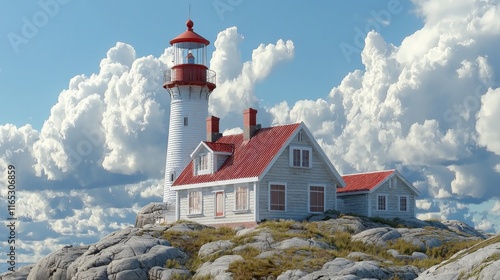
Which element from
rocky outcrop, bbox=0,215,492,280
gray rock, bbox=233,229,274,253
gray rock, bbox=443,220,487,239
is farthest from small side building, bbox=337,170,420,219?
gray rock, bbox=233,229,274,253

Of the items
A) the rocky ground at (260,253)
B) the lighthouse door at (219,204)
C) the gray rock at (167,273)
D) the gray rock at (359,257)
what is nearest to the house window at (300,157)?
the lighthouse door at (219,204)

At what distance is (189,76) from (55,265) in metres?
20.1

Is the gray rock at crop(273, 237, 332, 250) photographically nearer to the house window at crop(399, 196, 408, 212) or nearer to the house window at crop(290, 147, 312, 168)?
the house window at crop(290, 147, 312, 168)

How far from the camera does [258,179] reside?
40.5 meters

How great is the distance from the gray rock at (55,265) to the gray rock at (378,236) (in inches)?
523

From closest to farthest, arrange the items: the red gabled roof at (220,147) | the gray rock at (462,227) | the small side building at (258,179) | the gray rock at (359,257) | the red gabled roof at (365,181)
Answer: the gray rock at (359,257)
the small side building at (258,179)
the red gabled roof at (220,147)
the red gabled roof at (365,181)
the gray rock at (462,227)

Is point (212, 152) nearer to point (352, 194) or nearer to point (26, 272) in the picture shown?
point (352, 194)

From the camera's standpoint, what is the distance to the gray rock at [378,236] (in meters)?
33.8

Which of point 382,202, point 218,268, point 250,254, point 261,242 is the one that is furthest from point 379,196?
point 218,268

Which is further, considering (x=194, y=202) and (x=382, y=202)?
(x=382, y=202)

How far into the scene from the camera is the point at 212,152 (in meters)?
44.8

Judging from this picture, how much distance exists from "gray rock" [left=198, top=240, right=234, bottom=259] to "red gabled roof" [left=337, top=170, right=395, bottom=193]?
54.2 feet

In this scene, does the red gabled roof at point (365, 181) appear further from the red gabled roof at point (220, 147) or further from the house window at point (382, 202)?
the red gabled roof at point (220, 147)

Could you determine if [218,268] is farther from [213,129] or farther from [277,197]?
[213,129]
